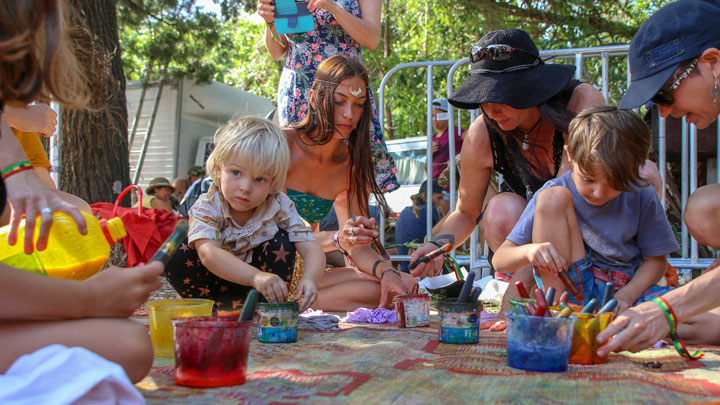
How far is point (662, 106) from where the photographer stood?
7.29 feet

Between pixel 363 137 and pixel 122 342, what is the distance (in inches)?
87.1

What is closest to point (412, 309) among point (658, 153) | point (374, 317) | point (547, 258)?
point (374, 317)

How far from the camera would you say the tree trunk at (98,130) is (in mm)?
5242

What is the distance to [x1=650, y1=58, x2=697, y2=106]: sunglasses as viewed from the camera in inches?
81.0

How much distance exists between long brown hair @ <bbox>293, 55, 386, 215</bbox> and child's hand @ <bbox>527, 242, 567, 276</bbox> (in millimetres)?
1343

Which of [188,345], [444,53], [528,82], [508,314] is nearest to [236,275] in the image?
[188,345]

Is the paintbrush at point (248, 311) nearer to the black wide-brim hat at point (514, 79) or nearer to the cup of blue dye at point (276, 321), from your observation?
the cup of blue dye at point (276, 321)

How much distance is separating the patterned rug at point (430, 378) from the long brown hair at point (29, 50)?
74 centimetres

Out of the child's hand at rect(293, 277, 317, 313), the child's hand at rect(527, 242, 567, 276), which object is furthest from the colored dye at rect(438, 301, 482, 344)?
the child's hand at rect(293, 277, 317, 313)

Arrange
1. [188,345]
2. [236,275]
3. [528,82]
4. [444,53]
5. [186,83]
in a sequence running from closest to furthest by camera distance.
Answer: [188,345], [236,275], [528,82], [186,83], [444,53]

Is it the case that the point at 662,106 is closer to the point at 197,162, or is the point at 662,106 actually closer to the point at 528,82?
the point at 528,82

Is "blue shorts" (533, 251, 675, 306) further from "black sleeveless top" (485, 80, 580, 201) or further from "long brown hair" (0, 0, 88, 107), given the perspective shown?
"long brown hair" (0, 0, 88, 107)

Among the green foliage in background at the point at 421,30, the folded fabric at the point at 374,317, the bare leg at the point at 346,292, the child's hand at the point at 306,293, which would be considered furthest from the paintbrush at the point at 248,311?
the green foliage in background at the point at 421,30

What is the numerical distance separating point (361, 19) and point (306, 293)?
190cm
